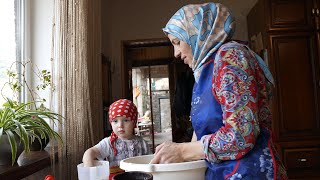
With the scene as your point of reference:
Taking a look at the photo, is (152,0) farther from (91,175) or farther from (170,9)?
(91,175)

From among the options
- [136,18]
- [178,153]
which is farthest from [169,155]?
[136,18]

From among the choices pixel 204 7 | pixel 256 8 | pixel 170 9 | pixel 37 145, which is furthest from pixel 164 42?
pixel 204 7

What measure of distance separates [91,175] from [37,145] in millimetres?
467

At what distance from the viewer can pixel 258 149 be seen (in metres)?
0.71

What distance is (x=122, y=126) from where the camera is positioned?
54.7 inches

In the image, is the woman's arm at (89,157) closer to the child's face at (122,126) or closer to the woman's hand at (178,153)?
the child's face at (122,126)

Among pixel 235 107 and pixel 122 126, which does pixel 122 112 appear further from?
pixel 235 107

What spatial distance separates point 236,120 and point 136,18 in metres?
2.77

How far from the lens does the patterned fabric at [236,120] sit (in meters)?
0.67

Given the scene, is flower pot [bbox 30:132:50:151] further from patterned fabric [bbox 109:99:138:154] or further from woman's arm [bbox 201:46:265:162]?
woman's arm [bbox 201:46:265:162]

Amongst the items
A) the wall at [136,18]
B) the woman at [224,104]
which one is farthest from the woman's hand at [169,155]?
the wall at [136,18]

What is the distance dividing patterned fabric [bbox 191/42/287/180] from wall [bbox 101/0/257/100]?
2496 mm

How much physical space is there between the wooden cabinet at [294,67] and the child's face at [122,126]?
151 cm

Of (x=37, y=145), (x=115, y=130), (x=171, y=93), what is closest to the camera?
(x=37, y=145)
